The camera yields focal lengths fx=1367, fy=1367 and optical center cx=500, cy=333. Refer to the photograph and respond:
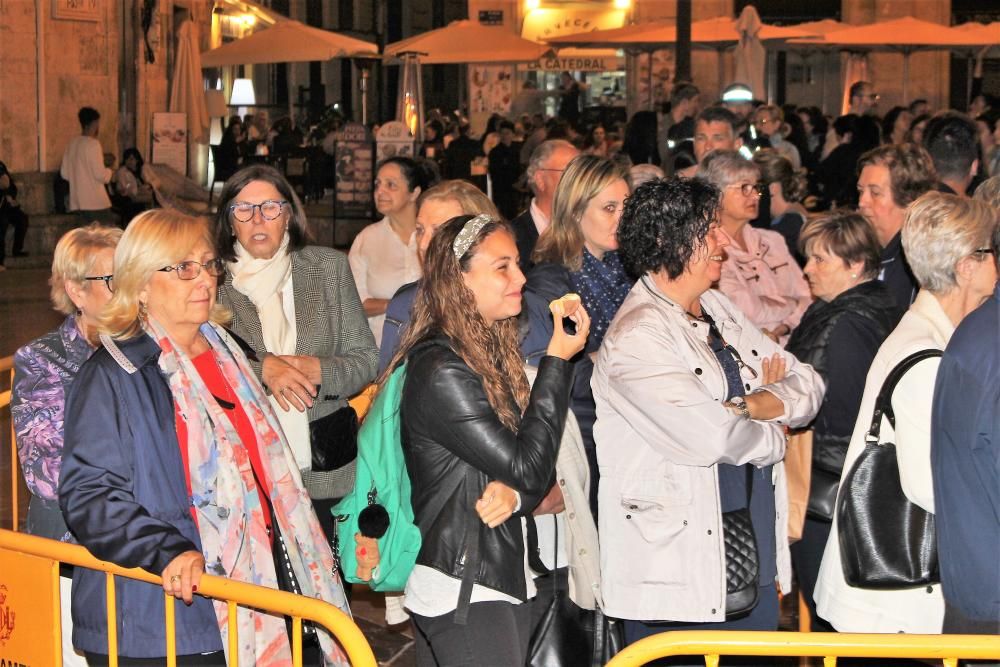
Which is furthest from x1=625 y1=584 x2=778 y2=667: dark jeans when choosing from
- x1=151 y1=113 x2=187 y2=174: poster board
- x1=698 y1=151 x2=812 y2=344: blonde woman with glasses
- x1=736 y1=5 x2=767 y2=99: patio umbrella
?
x1=151 y1=113 x2=187 y2=174: poster board

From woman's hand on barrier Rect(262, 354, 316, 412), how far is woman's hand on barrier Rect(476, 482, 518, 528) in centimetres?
125

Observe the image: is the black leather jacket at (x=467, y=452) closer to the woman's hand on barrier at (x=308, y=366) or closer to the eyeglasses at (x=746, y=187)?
the woman's hand on barrier at (x=308, y=366)

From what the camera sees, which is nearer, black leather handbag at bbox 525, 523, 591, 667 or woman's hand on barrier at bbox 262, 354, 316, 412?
black leather handbag at bbox 525, 523, 591, 667

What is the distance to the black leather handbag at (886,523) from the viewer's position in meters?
3.85

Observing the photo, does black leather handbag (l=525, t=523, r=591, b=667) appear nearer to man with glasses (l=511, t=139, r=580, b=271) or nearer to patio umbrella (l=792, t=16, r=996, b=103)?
man with glasses (l=511, t=139, r=580, b=271)

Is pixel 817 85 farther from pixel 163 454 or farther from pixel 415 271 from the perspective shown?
pixel 163 454

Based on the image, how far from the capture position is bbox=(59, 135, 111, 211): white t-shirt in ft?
57.4

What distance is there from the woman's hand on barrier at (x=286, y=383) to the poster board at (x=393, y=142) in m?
11.8

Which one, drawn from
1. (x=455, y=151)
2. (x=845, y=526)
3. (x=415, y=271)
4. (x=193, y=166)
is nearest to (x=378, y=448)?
(x=845, y=526)

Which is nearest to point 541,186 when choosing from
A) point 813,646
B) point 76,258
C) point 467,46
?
point 76,258

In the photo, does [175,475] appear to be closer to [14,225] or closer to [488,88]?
[14,225]

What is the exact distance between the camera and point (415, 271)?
7.53 m

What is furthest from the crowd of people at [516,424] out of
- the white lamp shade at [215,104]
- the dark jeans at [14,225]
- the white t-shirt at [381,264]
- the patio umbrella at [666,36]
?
the white lamp shade at [215,104]

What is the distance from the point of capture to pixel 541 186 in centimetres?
686
